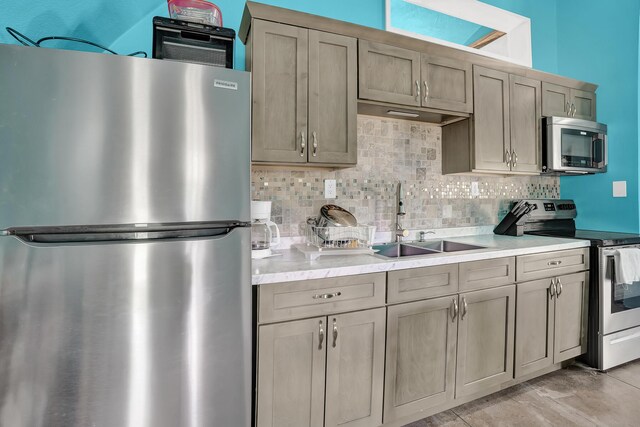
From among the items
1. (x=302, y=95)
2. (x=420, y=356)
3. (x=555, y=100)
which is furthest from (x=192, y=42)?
(x=555, y=100)

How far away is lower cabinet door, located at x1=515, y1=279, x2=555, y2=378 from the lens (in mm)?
1947

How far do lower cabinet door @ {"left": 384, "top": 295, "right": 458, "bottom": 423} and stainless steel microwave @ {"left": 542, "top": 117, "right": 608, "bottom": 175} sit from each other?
163cm

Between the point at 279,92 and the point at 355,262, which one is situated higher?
the point at 279,92

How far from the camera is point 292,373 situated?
1.35 meters

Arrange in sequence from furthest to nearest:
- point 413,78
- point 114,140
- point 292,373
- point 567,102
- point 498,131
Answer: point 567,102
point 498,131
point 413,78
point 292,373
point 114,140

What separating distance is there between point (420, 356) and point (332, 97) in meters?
1.48

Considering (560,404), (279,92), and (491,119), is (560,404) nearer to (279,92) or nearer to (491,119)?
(491,119)

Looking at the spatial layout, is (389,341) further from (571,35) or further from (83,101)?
(571,35)

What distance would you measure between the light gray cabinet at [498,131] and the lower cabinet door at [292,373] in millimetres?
1666

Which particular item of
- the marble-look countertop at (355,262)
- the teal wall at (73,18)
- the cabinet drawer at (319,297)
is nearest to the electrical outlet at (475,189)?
the marble-look countertop at (355,262)

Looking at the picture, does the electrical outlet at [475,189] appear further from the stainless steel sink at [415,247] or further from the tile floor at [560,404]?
the tile floor at [560,404]

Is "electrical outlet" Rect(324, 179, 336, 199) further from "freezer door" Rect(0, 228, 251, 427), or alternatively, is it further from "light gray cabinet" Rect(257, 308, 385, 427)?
"freezer door" Rect(0, 228, 251, 427)

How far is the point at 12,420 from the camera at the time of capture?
930 millimetres

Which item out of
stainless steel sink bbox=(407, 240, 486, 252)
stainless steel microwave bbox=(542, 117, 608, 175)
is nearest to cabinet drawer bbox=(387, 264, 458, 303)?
stainless steel sink bbox=(407, 240, 486, 252)
